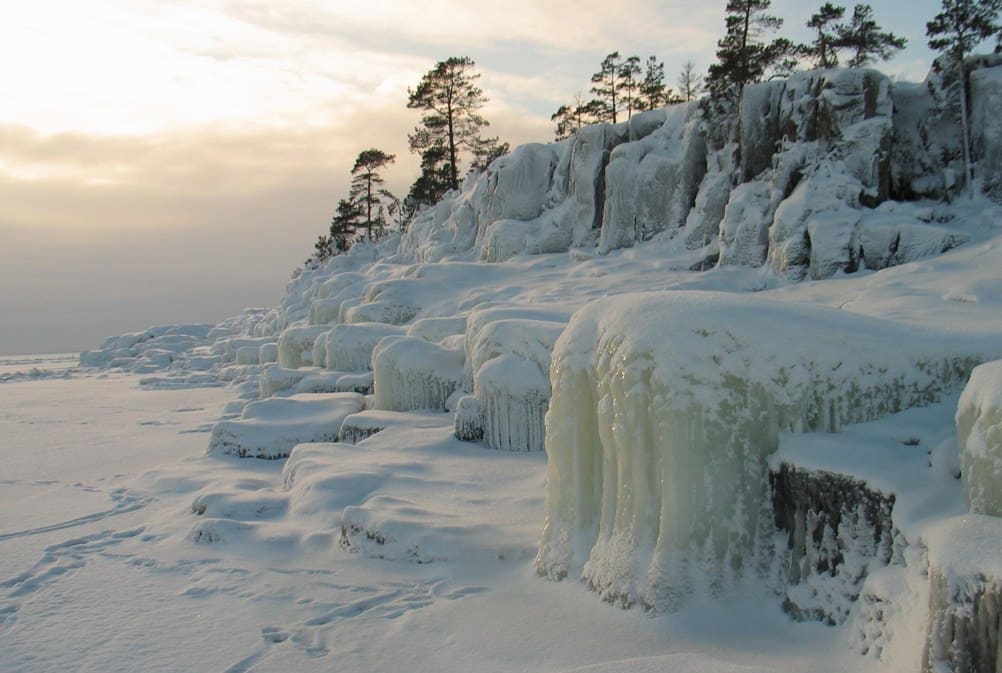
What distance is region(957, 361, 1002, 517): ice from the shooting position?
3564mm

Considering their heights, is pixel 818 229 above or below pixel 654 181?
below

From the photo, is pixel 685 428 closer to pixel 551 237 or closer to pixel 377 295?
pixel 377 295

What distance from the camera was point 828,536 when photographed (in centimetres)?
448

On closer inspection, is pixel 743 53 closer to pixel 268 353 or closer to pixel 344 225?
pixel 268 353

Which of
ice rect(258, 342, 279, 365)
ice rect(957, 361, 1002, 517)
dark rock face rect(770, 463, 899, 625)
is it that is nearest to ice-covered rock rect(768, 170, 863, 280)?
dark rock face rect(770, 463, 899, 625)

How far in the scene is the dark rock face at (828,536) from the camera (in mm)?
4250

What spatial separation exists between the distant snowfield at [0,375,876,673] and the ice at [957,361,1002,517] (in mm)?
1085

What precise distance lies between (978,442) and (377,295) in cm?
1877

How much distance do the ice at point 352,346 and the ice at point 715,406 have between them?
1127 cm

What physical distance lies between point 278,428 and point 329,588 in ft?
20.5

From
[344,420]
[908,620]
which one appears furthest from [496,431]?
[908,620]

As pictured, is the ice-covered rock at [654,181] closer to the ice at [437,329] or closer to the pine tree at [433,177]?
the ice at [437,329]

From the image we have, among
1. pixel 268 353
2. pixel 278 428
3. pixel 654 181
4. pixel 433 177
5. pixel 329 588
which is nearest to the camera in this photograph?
pixel 329 588

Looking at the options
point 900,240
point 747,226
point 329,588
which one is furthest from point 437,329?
point 900,240
